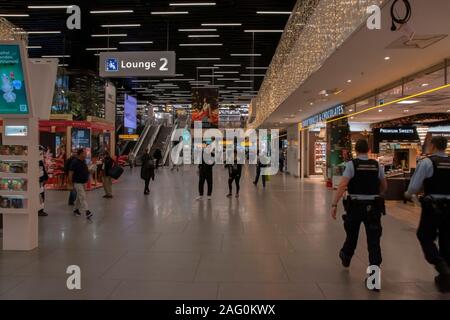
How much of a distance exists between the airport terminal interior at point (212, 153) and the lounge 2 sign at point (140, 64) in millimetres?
31

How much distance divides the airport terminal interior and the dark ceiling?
80mm

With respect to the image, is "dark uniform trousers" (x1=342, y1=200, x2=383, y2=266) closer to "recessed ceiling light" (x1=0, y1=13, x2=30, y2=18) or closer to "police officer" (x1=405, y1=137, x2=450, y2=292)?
"police officer" (x1=405, y1=137, x2=450, y2=292)

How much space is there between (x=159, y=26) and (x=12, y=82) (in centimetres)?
866

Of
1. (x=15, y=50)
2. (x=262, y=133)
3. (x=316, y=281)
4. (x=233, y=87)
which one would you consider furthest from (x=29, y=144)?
(x=262, y=133)

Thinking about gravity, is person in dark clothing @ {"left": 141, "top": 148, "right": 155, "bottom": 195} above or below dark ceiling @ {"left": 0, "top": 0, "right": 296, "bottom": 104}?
below

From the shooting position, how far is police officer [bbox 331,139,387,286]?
4.75 metres

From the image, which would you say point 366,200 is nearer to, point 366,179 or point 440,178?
point 366,179

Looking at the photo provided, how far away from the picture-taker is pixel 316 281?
4.74 meters

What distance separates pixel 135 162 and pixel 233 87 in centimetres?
1138

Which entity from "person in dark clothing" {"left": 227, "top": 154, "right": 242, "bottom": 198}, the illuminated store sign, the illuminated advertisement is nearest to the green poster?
"person in dark clothing" {"left": 227, "top": 154, "right": 242, "bottom": 198}

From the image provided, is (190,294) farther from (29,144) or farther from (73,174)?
(73,174)

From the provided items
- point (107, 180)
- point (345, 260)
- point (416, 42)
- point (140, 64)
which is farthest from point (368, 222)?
point (107, 180)

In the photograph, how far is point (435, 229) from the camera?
15.6ft

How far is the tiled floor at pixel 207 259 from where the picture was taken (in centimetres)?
440
